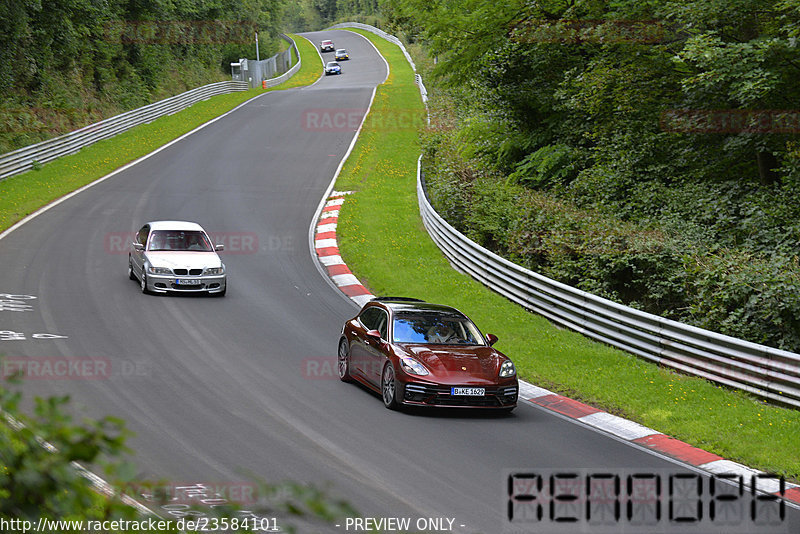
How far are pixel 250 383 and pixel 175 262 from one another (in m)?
7.67

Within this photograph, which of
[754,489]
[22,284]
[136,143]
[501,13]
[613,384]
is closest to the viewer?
[754,489]

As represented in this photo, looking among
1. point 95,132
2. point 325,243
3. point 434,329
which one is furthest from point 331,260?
point 95,132

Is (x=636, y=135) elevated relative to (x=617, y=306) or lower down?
elevated

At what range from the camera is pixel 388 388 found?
12.4 metres

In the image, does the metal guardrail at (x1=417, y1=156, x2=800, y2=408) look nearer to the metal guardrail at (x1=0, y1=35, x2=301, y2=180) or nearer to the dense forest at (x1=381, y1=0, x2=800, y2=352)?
the dense forest at (x1=381, y1=0, x2=800, y2=352)

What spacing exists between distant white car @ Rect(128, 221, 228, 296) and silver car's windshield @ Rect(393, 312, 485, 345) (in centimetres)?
775

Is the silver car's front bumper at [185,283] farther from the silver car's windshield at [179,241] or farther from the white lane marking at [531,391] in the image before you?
the white lane marking at [531,391]

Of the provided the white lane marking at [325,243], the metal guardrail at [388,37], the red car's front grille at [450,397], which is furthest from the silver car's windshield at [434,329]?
the metal guardrail at [388,37]

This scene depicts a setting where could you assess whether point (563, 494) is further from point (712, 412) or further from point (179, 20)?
point (179, 20)

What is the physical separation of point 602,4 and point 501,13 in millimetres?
3208

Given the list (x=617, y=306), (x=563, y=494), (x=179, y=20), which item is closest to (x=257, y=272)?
(x=617, y=306)

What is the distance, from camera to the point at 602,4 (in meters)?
23.8

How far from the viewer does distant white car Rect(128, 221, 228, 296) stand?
64.4 feet

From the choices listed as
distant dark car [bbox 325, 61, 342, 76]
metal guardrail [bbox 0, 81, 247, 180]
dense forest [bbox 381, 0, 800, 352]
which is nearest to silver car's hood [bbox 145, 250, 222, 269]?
dense forest [bbox 381, 0, 800, 352]
